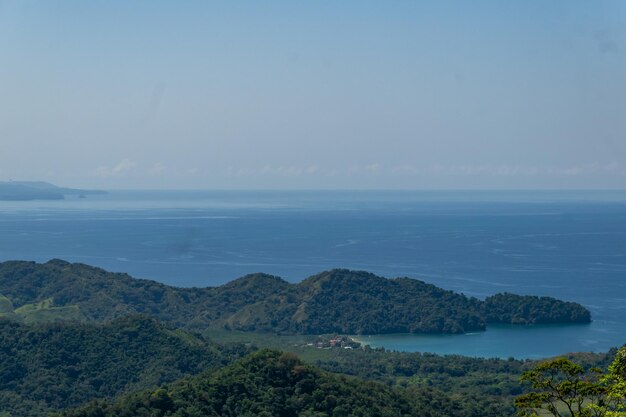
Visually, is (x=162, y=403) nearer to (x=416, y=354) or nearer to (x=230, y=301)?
(x=416, y=354)

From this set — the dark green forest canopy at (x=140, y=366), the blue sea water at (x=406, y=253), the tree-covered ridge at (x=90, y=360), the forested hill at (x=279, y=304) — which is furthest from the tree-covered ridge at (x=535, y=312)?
the tree-covered ridge at (x=90, y=360)

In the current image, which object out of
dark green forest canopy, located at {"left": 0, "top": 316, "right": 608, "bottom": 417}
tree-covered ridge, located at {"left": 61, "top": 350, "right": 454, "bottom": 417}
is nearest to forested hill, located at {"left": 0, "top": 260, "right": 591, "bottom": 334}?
dark green forest canopy, located at {"left": 0, "top": 316, "right": 608, "bottom": 417}

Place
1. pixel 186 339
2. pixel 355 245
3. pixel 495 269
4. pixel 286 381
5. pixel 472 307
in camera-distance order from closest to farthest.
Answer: pixel 286 381
pixel 186 339
pixel 472 307
pixel 495 269
pixel 355 245

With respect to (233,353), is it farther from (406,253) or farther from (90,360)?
(406,253)

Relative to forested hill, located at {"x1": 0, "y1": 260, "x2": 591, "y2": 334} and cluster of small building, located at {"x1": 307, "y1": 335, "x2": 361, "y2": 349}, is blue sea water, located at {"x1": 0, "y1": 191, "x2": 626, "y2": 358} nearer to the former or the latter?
forested hill, located at {"x1": 0, "y1": 260, "x2": 591, "y2": 334}

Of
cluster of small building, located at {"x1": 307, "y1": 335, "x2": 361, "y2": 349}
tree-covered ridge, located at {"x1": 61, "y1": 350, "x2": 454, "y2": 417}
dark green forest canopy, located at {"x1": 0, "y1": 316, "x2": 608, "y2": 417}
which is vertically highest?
tree-covered ridge, located at {"x1": 61, "y1": 350, "x2": 454, "y2": 417}

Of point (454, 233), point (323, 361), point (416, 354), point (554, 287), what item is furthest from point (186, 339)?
point (454, 233)
